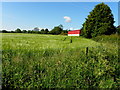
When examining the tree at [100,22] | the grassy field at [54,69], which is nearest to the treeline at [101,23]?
the tree at [100,22]

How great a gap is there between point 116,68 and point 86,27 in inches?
630

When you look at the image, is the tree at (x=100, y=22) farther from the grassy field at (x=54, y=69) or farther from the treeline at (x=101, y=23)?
the grassy field at (x=54, y=69)

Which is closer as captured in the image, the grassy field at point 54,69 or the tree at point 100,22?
the grassy field at point 54,69

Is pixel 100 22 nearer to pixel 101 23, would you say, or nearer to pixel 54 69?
pixel 101 23

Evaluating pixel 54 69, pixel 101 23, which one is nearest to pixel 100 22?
pixel 101 23

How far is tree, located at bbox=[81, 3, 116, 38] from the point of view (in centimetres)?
1697

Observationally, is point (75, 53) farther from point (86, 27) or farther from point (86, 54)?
point (86, 27)

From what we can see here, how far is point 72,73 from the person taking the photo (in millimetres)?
3918

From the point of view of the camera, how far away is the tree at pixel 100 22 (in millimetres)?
16969

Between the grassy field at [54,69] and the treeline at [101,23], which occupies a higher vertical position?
the treeline at [101,23]

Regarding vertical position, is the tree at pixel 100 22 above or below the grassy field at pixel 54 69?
above

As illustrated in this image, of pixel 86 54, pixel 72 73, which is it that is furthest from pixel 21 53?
pixel 86 54

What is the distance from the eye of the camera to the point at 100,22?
1753 cm

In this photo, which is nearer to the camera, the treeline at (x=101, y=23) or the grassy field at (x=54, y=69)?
the grassy field at (x=54, y=69)
